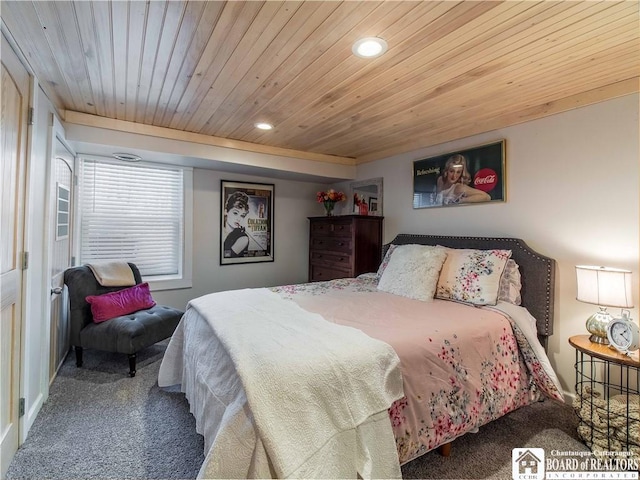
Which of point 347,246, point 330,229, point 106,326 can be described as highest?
point 330,229

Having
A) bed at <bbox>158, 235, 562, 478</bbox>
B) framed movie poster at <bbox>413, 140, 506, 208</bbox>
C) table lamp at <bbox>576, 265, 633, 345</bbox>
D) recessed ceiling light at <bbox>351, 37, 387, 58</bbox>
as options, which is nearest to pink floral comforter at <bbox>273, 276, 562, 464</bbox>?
bed at <bbox>158, 235, 562, 478</bbox>

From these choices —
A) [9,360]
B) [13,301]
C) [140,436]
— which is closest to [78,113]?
[13,301]

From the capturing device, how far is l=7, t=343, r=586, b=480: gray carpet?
1.59 m

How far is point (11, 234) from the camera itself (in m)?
1.58

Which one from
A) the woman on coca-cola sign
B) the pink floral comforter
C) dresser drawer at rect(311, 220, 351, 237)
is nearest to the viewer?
the pink floral comforter

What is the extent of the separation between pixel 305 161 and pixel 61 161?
2410 millimetres

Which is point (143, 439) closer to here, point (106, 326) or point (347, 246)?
point (106, 326)

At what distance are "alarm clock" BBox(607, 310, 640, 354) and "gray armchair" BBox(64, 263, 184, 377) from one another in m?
3.28

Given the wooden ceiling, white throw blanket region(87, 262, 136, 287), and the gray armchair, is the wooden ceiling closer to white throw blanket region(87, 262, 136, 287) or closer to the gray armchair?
white throw blanket region(87, 262, 136, 287)

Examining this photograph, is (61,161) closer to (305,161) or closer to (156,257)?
(156,257)

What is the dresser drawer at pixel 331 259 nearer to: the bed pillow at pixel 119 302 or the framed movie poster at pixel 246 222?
the framed movie poster at pixel 246 222

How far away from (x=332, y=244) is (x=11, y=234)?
3003 mm

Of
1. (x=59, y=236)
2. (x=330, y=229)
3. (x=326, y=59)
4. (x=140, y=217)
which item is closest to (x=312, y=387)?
(x=326, y=59)

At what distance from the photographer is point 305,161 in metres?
3.93
